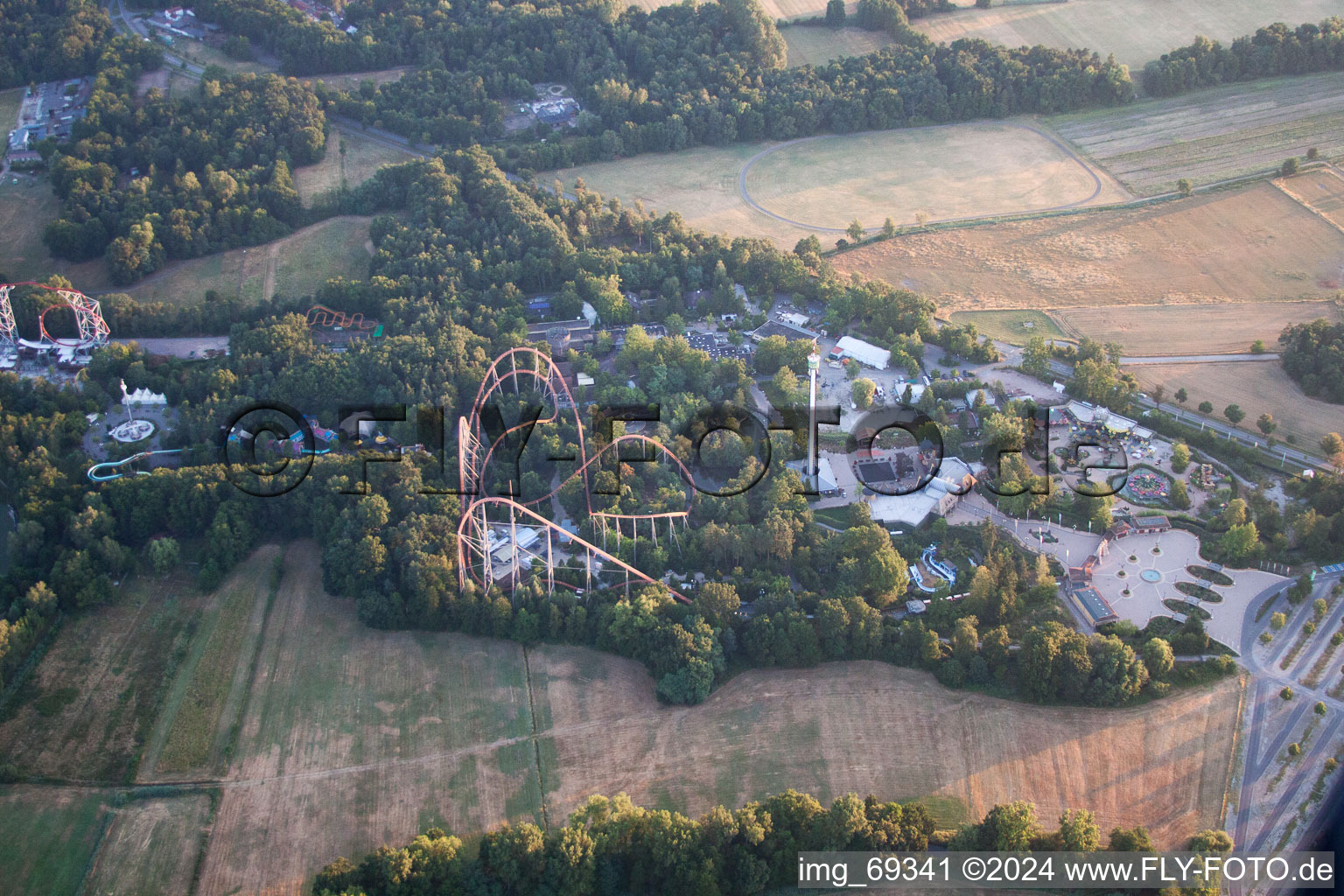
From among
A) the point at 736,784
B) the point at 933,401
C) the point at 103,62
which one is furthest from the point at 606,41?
the point at 736,784

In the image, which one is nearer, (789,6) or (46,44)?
(46,44)

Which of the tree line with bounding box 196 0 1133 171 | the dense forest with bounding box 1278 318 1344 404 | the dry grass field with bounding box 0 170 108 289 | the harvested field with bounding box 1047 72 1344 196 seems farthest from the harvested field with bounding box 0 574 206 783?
the harvested field with bounding box 1047 72 1344 196

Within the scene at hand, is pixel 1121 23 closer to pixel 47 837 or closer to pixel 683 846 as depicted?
pixel 683 846

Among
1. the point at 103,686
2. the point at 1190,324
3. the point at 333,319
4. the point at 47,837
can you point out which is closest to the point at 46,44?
the point at 333,319

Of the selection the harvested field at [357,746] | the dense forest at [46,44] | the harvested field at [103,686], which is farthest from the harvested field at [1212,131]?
the dense forest at [46,44]

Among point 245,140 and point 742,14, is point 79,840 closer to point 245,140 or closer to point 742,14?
point 245,140
